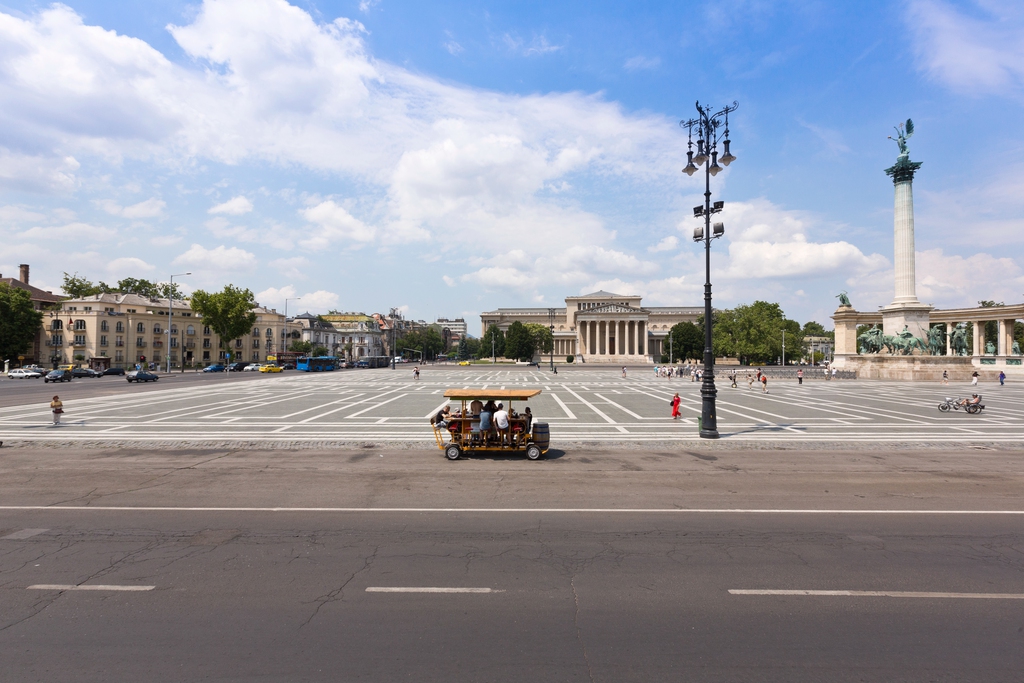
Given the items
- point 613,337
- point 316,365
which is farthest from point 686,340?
point 316,365

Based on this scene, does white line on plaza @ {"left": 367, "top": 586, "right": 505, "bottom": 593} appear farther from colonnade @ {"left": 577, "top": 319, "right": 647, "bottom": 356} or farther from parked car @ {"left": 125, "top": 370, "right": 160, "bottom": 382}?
colonnade @ {"left": 577, "top": 319, "right": 647, "bottom": 356}

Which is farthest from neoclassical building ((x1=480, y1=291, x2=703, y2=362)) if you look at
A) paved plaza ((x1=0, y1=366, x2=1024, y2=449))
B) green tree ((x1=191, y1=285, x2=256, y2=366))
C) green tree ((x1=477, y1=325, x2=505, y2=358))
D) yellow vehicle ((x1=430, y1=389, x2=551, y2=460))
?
yellow vehicle ((x1=430, y1=389, x2=551, y2=460))

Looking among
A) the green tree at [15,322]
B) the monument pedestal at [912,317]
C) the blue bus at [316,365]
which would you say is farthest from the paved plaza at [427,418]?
the green tree at [15,322]

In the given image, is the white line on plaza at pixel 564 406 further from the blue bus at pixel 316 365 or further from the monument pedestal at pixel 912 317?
the blue bus at pixel 316 365

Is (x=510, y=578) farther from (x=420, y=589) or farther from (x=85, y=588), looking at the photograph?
(x=85, y=588)

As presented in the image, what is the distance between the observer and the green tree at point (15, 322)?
69.6 meters

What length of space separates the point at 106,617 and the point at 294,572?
6.18 ft

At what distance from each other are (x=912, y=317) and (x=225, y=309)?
94840 mm

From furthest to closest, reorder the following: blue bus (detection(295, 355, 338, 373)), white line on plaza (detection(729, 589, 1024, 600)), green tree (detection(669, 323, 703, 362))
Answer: green tree (detection(669, 323, 703, 362)) → blue bus (detection(295, 355, 338, 373)) → white line on plaza (detection(729, 589, 1024, 600))

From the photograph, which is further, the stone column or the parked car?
the stone column

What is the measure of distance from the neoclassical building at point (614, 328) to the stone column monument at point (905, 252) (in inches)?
3113

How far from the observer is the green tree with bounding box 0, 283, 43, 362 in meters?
69.6

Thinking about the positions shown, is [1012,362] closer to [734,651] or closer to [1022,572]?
[1022,572]

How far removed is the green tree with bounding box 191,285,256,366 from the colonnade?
3371 inches
